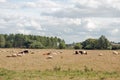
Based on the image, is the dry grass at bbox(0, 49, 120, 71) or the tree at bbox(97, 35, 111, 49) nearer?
the dry grass at bbox(0, 49, 120, 71)

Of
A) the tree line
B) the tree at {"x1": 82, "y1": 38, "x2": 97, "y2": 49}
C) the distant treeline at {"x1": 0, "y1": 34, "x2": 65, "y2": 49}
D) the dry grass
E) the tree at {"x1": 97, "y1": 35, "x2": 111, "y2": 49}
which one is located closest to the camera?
the dry grass

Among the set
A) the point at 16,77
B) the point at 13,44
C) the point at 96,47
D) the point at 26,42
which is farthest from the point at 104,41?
the point at 16,77

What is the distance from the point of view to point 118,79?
2447 centimetres

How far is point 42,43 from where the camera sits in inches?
6693

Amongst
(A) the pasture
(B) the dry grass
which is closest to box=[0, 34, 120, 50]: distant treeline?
(B) the dry grass

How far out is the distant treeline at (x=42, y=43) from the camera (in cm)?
13988

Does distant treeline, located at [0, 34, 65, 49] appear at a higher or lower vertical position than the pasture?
higher

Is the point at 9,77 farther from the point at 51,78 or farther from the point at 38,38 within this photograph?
the point at 38,38

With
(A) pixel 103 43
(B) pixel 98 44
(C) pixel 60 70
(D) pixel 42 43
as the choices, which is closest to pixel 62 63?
(C) pixel 60 70

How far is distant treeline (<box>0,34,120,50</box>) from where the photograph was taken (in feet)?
459

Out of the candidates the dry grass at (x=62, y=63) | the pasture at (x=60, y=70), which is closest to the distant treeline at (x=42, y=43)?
the dry grass at (x=62, y=63)

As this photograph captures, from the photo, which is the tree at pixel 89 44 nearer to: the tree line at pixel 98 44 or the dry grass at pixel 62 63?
the tree line at pixel 98 44

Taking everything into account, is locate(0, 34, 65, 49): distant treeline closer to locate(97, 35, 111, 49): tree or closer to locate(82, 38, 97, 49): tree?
locate(82, 38, 97, 49): tree

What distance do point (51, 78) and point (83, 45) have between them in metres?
122
